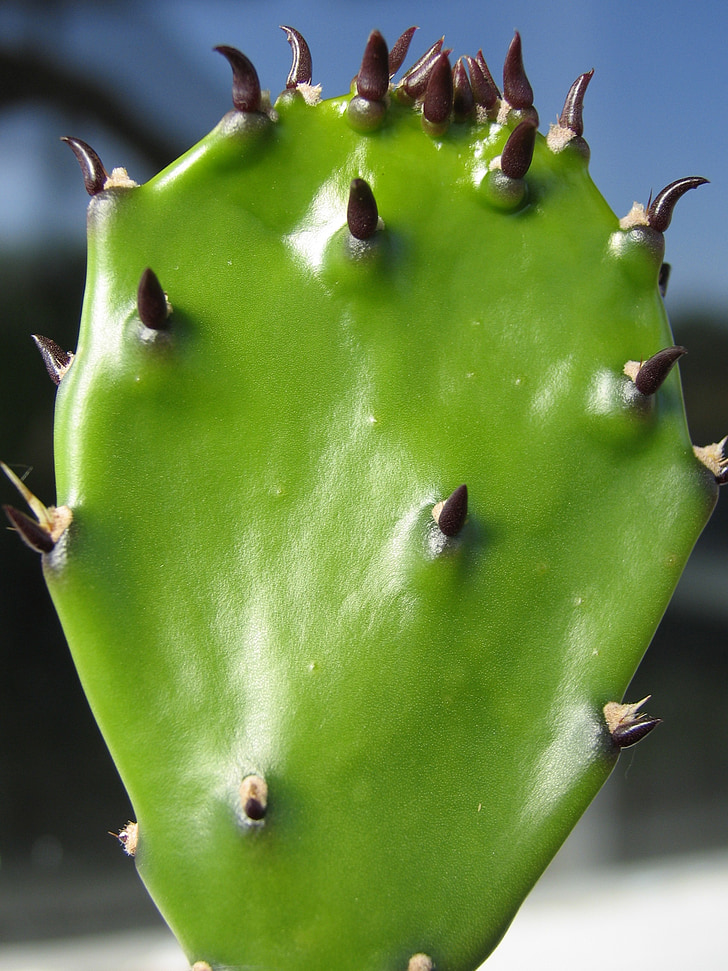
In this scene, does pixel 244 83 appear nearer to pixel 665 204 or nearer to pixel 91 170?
pixel 91 170

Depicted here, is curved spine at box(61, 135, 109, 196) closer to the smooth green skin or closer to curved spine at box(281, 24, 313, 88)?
the smooth green skin

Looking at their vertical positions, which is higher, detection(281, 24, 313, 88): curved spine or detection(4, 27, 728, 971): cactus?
detection(281, 24, 313, 88): curved spine

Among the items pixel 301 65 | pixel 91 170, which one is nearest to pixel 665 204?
pixel 301 65

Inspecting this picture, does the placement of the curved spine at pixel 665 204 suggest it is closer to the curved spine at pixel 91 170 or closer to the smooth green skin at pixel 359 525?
the smooth green skin at pixel 359 525

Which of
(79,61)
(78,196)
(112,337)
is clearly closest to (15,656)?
(78,196)

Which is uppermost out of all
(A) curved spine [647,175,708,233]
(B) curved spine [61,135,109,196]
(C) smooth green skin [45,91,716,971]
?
(B) curved spine [61,135,109,196]

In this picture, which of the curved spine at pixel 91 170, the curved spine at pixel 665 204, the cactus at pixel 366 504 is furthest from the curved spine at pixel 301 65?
the curved spine at pixel 665 204

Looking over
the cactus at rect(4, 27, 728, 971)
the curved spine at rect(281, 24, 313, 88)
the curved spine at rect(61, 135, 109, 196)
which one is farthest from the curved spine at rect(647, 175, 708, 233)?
the curved spine at rect(61, 135, 109, 196)

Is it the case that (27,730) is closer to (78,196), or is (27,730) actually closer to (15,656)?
(15,656)
